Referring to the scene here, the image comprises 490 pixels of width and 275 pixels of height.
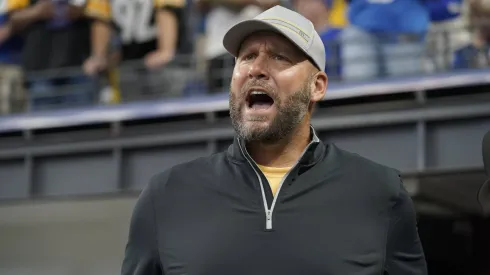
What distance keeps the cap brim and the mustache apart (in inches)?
5.0

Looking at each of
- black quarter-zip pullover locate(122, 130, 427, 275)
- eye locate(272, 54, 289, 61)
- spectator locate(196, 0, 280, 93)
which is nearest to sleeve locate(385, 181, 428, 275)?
black quarter-zip pullover locate(122, 130, 427, 275)

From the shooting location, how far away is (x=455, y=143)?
7.44 metres

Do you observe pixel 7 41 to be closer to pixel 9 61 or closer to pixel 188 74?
pixel 9 61

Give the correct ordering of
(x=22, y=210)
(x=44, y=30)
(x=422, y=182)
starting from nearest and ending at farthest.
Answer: (x=422, y=182)
(x=44, y=30)
(x=22, y=210)

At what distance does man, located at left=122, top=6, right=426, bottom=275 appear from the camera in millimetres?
2252

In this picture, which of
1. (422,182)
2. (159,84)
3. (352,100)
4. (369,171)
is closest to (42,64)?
(159,84)

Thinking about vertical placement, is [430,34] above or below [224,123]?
above

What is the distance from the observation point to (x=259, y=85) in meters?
2.37

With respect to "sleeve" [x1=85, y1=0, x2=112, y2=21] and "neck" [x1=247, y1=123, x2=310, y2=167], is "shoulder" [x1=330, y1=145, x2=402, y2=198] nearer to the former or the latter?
"neck" [x1=247, y1=123, x2=310, y2=167]

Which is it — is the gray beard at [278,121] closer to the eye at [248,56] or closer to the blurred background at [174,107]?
the eye at [248,56]

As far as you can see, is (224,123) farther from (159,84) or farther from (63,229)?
(63,229)

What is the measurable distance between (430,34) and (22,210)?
466 cm

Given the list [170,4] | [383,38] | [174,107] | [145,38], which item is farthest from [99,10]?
[383,38]

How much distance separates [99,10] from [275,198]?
6.68 metres
